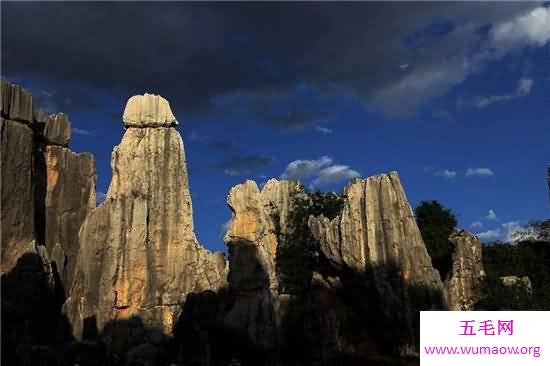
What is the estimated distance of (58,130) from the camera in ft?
187

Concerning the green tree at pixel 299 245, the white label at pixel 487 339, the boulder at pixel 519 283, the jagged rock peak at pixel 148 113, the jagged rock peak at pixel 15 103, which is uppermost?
the jagged rock peak at pixel 148 113

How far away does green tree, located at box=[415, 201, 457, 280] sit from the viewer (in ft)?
164

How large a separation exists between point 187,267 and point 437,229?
21.5 metres

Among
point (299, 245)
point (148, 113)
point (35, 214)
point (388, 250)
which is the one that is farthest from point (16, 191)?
point (388, 250)

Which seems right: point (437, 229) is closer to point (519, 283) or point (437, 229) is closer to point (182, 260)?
point (519, 283)

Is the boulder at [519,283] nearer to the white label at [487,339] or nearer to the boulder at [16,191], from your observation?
the boulder at [16,191]

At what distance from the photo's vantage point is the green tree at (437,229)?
5005 cm

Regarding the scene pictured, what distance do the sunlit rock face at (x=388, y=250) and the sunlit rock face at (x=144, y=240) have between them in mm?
18440

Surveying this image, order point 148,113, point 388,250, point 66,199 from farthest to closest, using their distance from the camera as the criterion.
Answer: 1. point 148,113
2. point 66,199
3. point 388,250

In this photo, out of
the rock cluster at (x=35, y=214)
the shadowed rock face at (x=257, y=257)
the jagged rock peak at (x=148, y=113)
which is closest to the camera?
the shadowed rock face at (x=257, y=257)

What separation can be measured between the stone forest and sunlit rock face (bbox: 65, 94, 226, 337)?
0.11 metres

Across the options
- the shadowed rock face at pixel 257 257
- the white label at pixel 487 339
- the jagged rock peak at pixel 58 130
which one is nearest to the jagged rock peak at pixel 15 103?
the jagged rock peak at pixel 58 130

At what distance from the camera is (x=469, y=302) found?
40.7 m

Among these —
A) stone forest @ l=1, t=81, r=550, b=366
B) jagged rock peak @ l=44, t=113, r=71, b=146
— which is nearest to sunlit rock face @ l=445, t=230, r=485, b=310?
stone forest @ l=1, t=81, r=550, b=366
